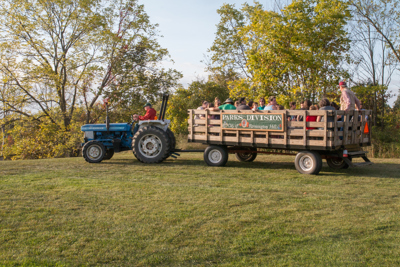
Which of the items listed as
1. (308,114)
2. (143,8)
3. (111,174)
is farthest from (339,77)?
(143,8)

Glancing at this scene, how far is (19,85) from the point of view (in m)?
20.4

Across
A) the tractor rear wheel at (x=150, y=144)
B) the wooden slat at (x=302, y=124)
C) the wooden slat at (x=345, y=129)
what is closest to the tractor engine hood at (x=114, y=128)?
the tractor rear wheel at (x=150, y=144)

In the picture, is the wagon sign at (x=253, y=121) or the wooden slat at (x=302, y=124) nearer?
the wooden slat at (x=302, y=124)

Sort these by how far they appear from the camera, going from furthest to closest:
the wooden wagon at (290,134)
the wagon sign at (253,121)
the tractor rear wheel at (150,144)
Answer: the tractor rear wheel at (150,144) < the wagon sign at (253,121) < the wooden wagon at (290,134)

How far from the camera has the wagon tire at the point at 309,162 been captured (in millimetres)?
8711

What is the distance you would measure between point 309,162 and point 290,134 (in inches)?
31.8

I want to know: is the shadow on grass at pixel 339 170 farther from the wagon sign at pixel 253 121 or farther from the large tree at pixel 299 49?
the large tree at pixel 299 49

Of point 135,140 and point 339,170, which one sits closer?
point 339,170

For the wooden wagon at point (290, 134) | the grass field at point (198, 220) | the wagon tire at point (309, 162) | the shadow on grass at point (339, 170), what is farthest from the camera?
the shadow on grass at point (339, 170)

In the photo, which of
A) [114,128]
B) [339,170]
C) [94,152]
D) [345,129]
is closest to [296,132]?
[345,129]

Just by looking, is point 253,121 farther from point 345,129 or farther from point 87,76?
point 87,76

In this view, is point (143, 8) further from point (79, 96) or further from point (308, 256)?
point (308, 256)

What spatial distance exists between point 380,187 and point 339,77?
963 cm

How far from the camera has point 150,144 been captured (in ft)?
35.9
